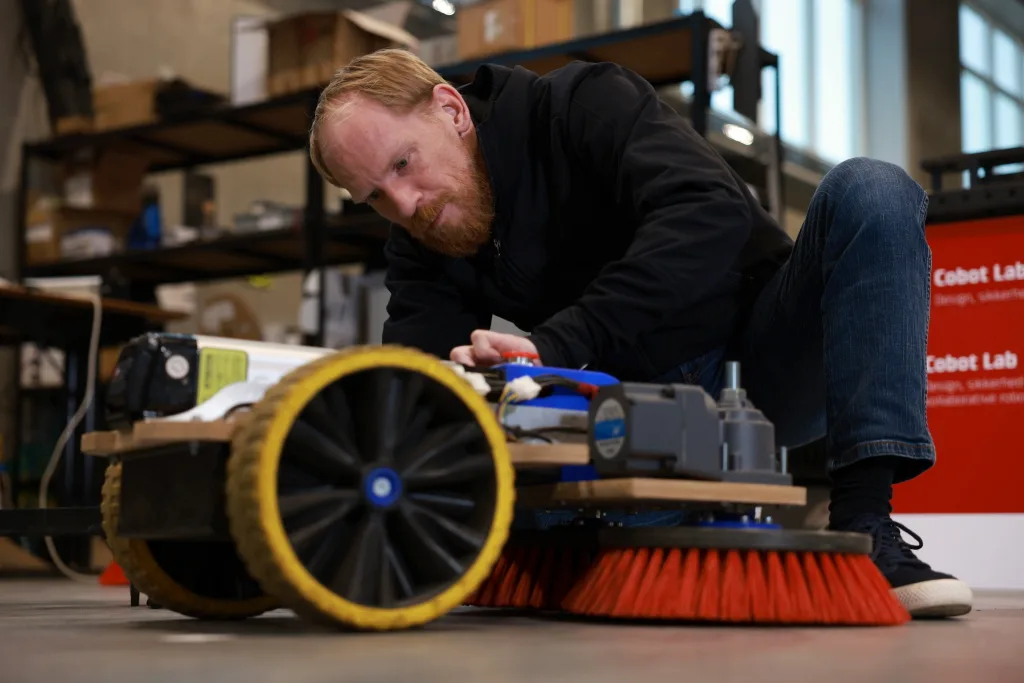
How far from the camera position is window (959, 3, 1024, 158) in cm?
937

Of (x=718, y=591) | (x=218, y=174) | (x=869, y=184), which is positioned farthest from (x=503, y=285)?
(x=218, y=174)

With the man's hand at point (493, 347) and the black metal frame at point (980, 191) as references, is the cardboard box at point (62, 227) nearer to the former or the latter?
the black metal frame at point (980, 191)

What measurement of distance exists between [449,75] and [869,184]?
286 cm

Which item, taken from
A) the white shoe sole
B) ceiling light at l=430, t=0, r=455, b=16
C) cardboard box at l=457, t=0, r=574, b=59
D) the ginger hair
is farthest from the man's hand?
ceiling light at l=430, t=0, r=455, b=16

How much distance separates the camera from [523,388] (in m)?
1.13

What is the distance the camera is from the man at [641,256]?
1295 mm

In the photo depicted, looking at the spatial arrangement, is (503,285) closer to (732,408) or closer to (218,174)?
(732,408)

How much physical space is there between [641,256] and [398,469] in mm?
487

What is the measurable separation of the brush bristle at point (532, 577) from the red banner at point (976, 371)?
4.67 feet

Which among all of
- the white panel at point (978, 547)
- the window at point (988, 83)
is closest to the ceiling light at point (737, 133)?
the window at point (988, 83)

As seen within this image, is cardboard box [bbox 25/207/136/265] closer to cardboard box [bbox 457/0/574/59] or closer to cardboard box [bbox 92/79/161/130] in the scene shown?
cardboard box [bbox 92/79/161/130]

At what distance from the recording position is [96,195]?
187 inches

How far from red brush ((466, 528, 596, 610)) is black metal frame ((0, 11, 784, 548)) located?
2263 millimetres

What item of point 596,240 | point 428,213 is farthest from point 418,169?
point 596,240
